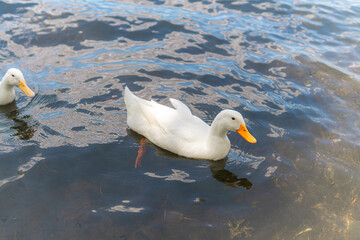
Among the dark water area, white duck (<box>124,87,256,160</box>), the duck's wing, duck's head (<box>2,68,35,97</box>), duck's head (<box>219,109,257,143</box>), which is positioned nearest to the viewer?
the dark water area

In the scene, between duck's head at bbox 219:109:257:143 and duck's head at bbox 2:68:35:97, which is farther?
duck's head at bbox 2:68:35:97

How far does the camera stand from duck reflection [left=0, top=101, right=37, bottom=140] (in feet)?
18.8

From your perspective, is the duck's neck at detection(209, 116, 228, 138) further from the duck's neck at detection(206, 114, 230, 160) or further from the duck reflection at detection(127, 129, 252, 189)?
the duck reflection at detection(127, 129, 252, 189)

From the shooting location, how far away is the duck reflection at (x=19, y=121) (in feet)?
18.8

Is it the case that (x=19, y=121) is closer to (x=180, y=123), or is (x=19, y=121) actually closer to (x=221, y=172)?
(x=180, y=123)

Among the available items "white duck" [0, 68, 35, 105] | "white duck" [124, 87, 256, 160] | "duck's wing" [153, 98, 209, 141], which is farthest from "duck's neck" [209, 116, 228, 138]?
"white duck" [0, 68, 35, 105]

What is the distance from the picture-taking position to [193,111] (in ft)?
21.6

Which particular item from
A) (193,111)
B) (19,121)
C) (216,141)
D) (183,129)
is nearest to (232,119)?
(216,141)

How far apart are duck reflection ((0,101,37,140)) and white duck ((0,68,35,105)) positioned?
0.16m

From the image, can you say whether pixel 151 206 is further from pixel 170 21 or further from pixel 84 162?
pixel 170 21

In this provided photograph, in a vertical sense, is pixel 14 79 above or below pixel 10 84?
above

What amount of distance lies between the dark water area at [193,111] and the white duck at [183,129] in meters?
0.19

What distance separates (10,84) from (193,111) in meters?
3.66

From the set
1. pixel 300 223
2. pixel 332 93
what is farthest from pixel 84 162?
pixel 332 93
